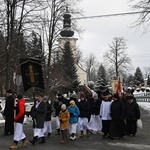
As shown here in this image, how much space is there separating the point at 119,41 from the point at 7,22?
197 ft

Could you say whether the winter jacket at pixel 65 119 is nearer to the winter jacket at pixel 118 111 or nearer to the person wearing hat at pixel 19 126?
the person wearing hat at pixel 19 126

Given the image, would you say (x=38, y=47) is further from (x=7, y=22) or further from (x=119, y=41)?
(x=119, y=41)

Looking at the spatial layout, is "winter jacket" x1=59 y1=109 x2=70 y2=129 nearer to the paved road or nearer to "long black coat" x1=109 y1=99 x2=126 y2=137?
the paved road

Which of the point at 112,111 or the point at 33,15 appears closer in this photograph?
the point at 112,111

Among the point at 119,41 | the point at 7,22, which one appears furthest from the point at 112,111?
the point at 119,41

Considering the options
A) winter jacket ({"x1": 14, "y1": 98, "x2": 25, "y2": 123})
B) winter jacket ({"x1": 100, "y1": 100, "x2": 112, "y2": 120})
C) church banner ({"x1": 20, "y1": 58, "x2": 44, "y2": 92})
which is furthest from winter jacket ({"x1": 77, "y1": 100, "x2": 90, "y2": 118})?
winter jacket ({"x1": 14, "y1": 98, "x2": 25, "y2": 123})

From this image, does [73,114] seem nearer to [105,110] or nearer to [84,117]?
[84,117]

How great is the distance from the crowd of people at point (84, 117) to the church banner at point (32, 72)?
0.53 m

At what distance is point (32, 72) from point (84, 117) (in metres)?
3.24

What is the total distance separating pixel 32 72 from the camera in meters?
11.7

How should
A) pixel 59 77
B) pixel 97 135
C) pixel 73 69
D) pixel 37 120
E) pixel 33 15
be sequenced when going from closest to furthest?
pixel 37 120
pixel 97 135
pixel 33 15
pixel 59 77
pixel 73 69

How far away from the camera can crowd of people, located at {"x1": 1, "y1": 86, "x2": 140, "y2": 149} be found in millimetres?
11398

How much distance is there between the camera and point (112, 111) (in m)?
12.8

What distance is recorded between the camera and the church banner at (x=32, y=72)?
1171 centimetres
